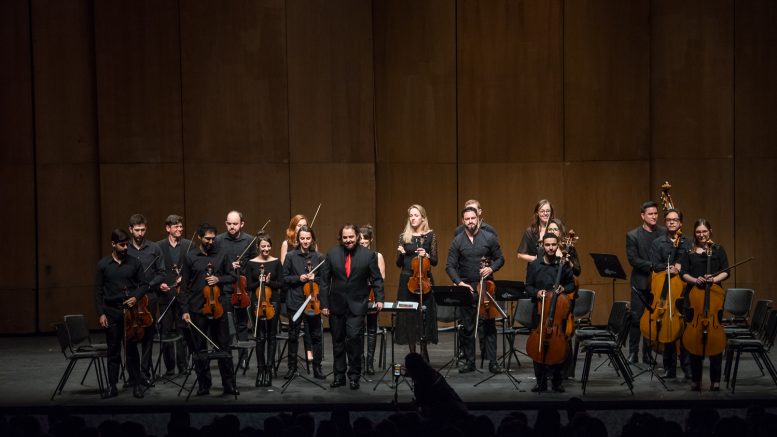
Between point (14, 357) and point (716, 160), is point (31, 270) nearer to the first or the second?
point (14, 357)

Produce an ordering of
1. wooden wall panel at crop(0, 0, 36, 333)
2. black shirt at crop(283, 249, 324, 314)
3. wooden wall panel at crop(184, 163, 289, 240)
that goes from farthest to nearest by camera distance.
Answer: wooden wall panel at crop(184, 163, 289, 240) < wooden wall panel at crop(0, 0, 36, 333) < black shirt at crop(283, 249, 324, 314)

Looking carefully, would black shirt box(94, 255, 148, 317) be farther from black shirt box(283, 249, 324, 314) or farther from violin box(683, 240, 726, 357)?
violin box(683, 240, 726, 357)

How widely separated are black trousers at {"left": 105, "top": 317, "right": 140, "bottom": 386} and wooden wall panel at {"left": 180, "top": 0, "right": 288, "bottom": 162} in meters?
4.17

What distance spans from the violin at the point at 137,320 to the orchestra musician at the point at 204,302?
1.09 feet

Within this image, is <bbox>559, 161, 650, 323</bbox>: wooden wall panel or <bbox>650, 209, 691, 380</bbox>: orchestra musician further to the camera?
<bbox>559, 161, 650, 323</bbox>: wooden wall panel

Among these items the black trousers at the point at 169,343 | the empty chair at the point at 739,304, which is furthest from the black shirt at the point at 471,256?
the black trousers at the point at 169,343

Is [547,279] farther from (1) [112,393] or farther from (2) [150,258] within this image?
(1) [112,393]

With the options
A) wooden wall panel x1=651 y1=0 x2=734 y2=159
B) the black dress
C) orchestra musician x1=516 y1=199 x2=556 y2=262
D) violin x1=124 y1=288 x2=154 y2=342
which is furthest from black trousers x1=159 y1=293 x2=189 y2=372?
wooden wall panel x1=651 y1=0 x2=734 y2=159

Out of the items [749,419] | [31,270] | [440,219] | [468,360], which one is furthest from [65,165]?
[749,419]

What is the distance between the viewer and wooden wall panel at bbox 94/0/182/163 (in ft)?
40.0

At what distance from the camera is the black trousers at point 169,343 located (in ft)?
31.3

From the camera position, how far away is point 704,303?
328 inches

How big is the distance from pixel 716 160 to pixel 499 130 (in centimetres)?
292

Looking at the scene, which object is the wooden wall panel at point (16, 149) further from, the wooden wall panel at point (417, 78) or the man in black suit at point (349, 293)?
the man in black suit at point (349, 293)
